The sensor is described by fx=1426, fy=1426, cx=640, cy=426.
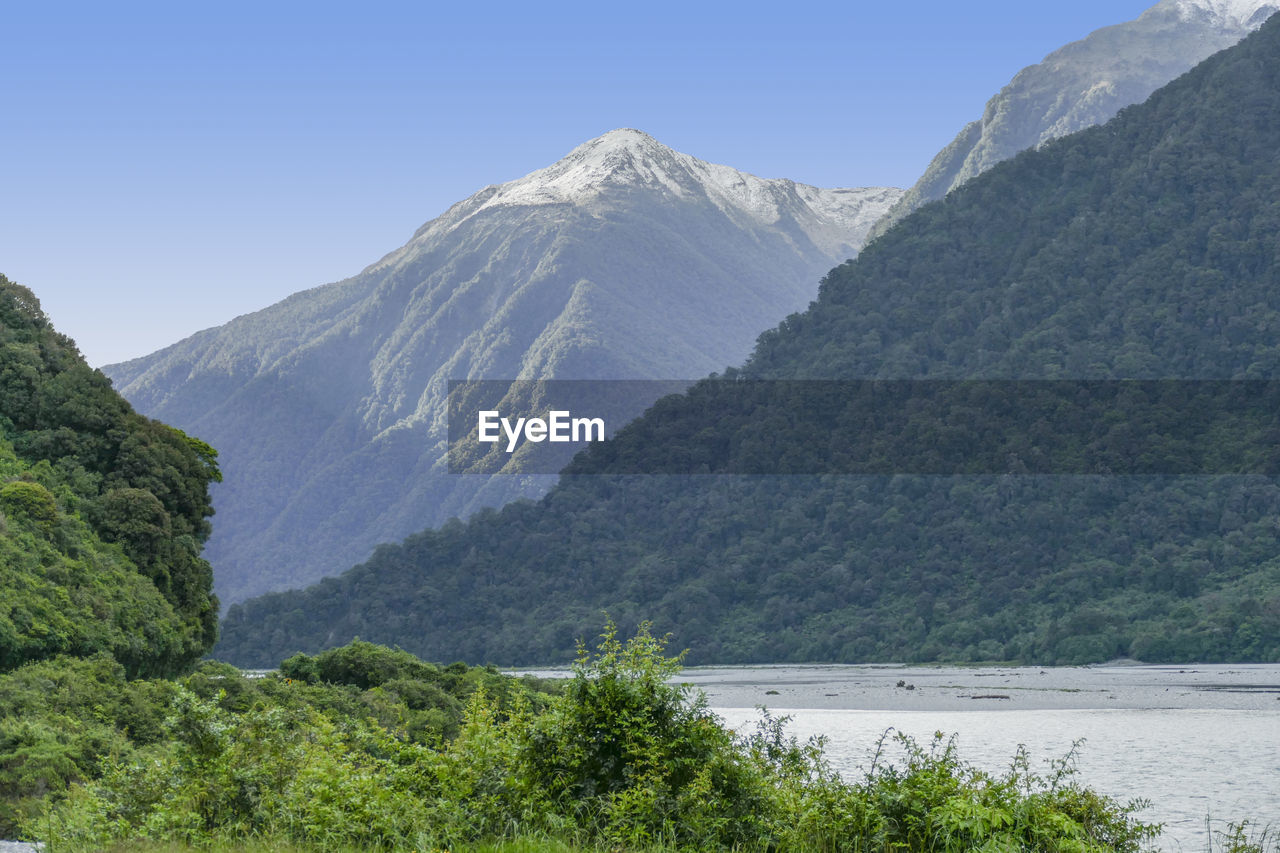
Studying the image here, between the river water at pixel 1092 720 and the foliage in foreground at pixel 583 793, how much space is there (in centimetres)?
294

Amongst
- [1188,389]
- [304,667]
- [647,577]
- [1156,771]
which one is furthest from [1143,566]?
[304,667]

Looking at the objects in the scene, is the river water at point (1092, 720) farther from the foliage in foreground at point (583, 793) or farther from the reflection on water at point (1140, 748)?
the foliage in foreground at point (583, 793)

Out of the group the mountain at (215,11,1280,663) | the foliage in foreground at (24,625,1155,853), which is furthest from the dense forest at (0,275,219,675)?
the mountain at (215,11,1280,663)

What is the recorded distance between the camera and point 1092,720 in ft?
200

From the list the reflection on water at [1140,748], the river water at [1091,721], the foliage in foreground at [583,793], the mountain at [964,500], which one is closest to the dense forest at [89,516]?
the river water at [1091,721]

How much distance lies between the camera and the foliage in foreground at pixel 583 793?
1250 cm

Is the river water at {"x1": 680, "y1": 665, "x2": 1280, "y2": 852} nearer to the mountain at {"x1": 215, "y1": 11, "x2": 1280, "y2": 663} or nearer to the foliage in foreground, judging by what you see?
the foliage in foreground

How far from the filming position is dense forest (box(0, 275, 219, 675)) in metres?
33.7

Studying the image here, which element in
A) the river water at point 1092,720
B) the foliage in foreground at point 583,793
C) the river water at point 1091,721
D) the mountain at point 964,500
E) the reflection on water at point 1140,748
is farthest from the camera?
the mountain at point 964,500

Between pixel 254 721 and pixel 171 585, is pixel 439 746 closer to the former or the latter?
pixel 254 721

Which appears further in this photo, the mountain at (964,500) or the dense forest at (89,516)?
the mountain at (964,500)

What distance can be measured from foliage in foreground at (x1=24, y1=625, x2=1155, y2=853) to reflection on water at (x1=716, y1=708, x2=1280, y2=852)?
15271 millimetres

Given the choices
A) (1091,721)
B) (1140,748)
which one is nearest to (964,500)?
(1091,721)

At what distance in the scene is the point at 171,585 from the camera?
40594mm
